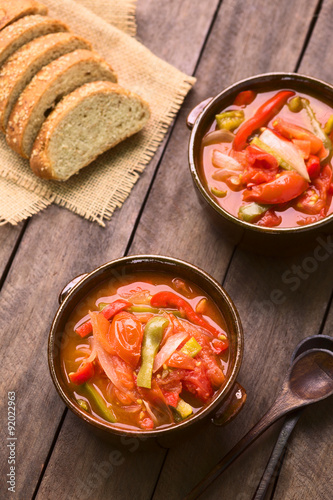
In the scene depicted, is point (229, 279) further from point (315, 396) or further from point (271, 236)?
point (315, 396)

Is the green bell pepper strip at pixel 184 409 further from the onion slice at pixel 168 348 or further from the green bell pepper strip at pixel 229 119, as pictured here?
the green bell pepper strip at pixel 229 119

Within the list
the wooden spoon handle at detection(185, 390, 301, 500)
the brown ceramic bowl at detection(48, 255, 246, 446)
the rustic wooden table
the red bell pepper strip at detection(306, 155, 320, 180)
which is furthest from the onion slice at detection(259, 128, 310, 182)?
the wooden spoon handle at detection(185, 390, 301, 500)

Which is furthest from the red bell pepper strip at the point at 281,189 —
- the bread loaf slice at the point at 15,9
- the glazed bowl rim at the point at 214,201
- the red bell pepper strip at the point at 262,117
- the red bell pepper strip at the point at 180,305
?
the bread loaf slice at the point at 15,9

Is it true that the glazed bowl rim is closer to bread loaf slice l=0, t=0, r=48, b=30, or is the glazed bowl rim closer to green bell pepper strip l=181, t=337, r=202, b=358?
green bell pepper strip l=181, t=337, r=202, b=358

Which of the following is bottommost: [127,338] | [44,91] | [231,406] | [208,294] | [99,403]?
[99,403]

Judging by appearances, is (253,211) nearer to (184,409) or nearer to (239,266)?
(239,266)

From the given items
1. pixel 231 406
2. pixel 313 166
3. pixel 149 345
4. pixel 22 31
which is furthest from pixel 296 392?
pixel 22 31
